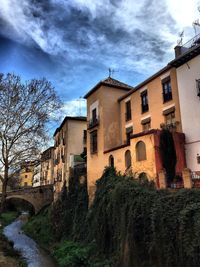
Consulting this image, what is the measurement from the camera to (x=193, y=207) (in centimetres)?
1119

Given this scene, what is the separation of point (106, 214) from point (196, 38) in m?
14.8

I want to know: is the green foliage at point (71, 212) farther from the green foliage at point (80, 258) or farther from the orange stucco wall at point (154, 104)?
the orange stucco wall at point (154, 104)

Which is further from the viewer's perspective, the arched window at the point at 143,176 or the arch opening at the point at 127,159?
the arch opening at the point at 127,159

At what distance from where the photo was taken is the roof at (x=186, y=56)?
18.4 meters

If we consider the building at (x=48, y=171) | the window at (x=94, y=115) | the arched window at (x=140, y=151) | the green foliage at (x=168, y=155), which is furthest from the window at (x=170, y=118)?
the building at (x=48, y=171)

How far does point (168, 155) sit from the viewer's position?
18.1 meters

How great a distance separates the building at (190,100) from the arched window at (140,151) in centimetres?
306

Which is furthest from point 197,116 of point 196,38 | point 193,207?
point 193,207

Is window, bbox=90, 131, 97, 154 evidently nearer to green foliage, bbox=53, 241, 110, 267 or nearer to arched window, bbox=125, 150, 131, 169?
arched window, bbox=125, 150, 131, 169

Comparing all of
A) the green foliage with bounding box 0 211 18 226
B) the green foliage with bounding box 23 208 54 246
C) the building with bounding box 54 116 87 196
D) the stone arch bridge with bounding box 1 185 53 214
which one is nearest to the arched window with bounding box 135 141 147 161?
the green foliage with bounding box 23 208 54 246

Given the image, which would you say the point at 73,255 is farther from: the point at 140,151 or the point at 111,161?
the point at 111,161

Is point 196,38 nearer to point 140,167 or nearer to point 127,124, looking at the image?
point 127,124

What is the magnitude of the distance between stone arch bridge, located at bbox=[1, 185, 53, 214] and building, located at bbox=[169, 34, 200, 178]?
86.7 feet

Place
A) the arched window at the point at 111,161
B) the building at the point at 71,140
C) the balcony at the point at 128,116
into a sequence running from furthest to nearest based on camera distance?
the building at the point at 71,140 → the balcony at the point at 128,116 → the arched window at the point at 111,161
